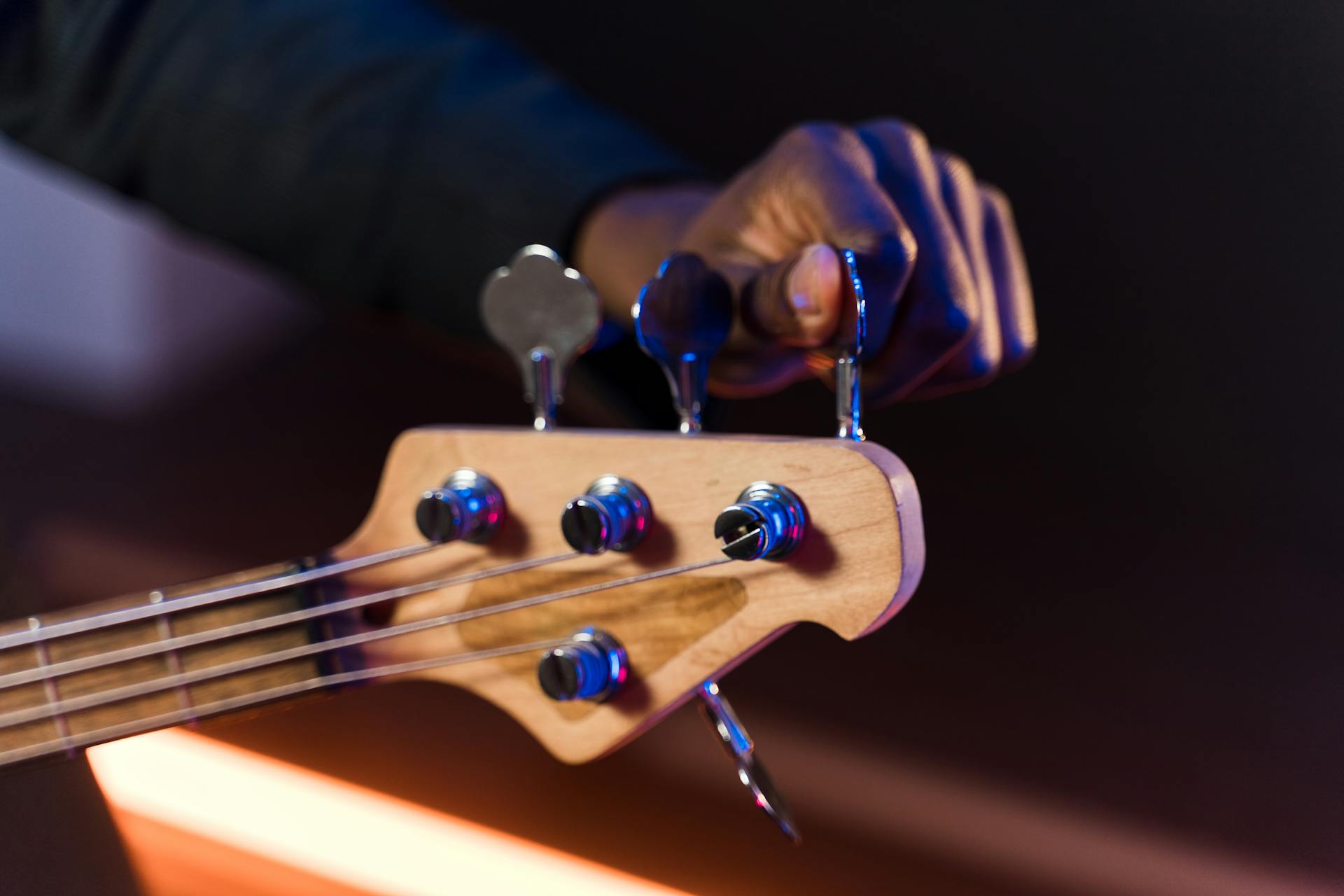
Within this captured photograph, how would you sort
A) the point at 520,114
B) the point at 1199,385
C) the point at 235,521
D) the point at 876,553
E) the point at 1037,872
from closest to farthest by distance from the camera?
the point at 876,553 < the point at 1037,872 < the point at 520,114 < the point at 1199,385 < the point at 235,521

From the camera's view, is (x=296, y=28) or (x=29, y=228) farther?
(x=29, y=228)

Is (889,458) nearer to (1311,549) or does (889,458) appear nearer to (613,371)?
(613,371)

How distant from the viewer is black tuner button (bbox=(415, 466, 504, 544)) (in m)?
0.47

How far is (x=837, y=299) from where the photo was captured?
42cm

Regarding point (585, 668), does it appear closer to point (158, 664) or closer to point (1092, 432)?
point (158, 664)

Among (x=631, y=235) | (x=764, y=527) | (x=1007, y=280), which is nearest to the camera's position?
(x=764, y=527)

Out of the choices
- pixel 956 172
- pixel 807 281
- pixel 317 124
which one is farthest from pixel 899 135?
pixel 317 124

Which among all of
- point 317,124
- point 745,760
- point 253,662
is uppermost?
point 317,124

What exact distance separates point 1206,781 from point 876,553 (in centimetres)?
45

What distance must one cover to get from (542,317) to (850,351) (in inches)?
5.5

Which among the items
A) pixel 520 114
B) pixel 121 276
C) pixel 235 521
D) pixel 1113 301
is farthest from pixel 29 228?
pixel 1113 301

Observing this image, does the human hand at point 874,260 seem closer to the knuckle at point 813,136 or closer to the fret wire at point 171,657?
the knuckle at point 813,136

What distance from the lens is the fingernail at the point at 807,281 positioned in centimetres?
42

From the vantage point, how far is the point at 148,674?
509 millimetres
